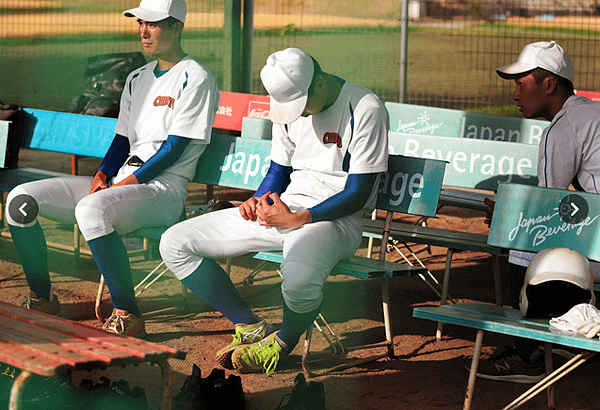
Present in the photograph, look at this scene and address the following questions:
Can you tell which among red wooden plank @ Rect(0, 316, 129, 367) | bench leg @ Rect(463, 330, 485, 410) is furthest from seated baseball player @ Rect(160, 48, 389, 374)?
red wooden plank @ Rect(0, 316, 129, 367)

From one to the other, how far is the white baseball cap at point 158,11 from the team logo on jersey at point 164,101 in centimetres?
46

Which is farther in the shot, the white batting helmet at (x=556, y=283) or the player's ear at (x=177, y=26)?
the player's ear at (x=177, y=26)

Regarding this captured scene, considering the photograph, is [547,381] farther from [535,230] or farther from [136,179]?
[136,179]

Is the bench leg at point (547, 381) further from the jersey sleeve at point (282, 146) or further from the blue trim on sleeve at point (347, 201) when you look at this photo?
the jersey sleeve at point (282, 146)

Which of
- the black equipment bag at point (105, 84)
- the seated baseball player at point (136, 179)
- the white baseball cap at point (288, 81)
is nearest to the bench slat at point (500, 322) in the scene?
the white baseball cap at point (288, 81)

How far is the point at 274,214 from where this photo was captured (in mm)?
4125

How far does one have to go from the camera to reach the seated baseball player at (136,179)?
4.50 metres

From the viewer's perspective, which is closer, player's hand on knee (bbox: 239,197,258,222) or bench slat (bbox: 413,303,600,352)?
bench slat (bbox: 413,303,600,352)

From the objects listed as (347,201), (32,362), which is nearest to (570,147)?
(347,201)

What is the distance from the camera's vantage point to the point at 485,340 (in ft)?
15.8

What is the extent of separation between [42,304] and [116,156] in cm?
103

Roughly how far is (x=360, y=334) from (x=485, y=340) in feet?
2.40

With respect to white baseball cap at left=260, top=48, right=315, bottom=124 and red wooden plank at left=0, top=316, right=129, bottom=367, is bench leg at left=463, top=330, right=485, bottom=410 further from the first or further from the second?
red wooden plank at left=0, top=316, right=129, bottom=367

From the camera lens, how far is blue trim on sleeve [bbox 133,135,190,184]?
15.8 feet
